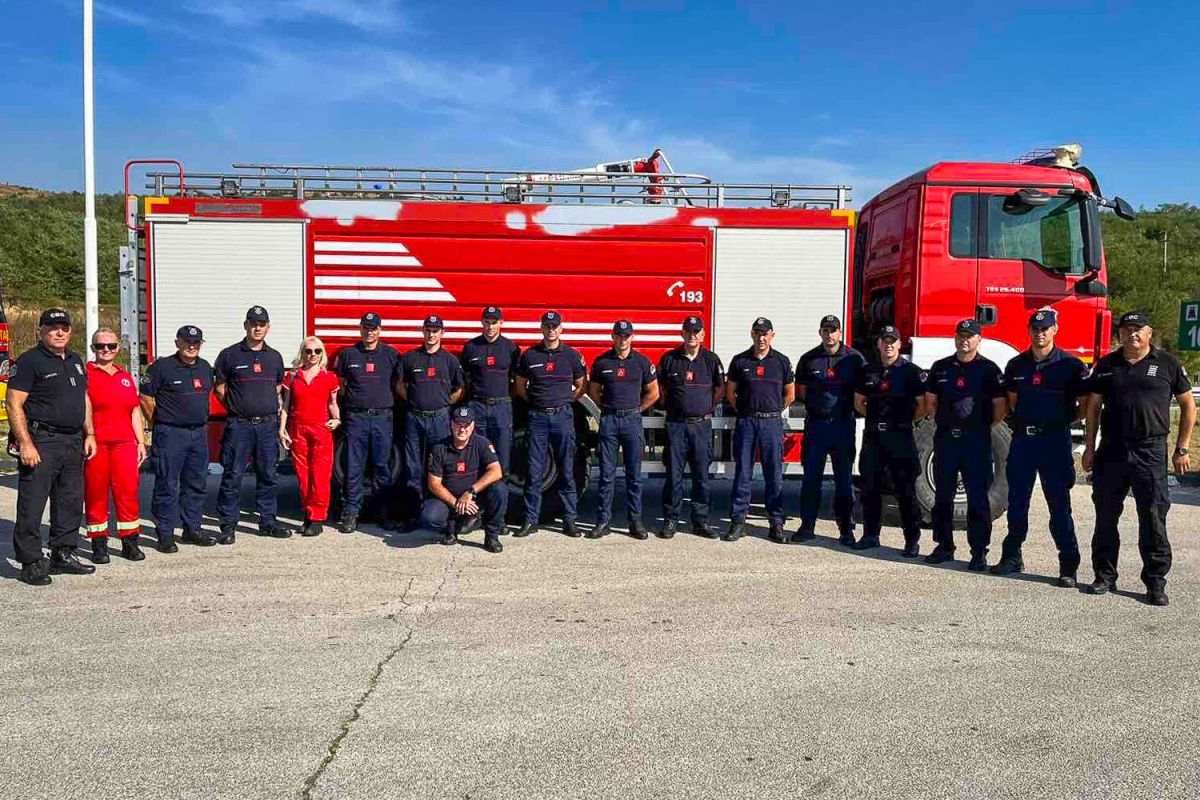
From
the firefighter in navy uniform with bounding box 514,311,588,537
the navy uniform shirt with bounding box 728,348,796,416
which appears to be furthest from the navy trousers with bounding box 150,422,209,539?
the navy uniform shirt with bounding box 728,348,796,416

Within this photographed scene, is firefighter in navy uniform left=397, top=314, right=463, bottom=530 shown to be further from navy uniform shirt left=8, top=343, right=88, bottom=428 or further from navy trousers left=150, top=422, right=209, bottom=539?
navy uniform shirt left=8, top=343, right=88, bottom=428

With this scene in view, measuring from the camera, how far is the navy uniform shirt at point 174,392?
6.47 meters

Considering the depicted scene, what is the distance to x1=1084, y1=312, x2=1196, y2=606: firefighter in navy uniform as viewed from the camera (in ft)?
17.2

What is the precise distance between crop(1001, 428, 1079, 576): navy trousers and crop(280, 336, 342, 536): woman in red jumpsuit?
473 cm

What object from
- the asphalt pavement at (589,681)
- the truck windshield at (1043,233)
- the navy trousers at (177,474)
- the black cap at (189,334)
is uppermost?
the truck windshield at (1043,233)

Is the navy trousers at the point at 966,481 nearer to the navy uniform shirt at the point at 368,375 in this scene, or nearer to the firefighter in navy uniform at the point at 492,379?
the firefighter in navy uniform at the point at 492,379

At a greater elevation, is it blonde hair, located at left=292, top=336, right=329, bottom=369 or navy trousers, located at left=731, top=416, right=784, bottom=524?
blonde hair, located at left=292, top=336, right=329, bottom=369

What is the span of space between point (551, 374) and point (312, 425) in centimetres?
181

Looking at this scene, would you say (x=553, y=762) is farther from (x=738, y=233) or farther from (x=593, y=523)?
(x=738, y=233)

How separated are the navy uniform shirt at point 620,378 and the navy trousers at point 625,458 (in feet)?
0.36

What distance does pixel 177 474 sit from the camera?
6.54m

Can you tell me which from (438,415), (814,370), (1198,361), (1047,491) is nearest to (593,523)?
(438,415)

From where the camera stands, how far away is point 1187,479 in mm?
9812

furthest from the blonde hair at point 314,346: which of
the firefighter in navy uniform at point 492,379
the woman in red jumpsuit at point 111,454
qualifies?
the woman in red jumpsuit at point 111,454
